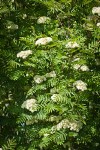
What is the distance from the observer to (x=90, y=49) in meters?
4.89

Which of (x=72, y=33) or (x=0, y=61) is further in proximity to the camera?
(x=0, y=61)

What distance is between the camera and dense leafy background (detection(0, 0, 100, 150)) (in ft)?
15.9

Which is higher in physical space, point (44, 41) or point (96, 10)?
point (96, 10)

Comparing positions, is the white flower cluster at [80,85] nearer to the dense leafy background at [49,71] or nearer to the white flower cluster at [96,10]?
the dense leafy background at [49,71]

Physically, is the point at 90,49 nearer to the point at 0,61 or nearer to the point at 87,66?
the point at 87,66

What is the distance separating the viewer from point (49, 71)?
5.01 metres

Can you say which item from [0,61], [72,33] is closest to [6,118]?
[0,61]

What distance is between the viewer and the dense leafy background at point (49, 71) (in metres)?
4.84

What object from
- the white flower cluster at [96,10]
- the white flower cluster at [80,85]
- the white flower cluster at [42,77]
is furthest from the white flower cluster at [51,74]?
the white flower cluster at [96,10]

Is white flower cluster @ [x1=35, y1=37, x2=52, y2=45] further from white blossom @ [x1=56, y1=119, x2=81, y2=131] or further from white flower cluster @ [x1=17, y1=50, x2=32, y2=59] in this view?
white blossom @ [x1=56, y1=119, x2=81, y2=131]

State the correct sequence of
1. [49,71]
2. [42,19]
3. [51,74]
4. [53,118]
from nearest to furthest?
[51,74] < [49,71] < [53,118] < [42,19]

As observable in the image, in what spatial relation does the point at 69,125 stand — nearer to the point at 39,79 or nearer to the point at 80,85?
the point at 80,85

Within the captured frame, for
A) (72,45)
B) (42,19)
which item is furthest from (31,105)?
(42,19)

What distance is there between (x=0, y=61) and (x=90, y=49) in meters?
1.38
